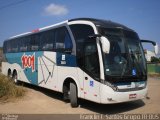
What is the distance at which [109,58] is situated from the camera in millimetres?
8219

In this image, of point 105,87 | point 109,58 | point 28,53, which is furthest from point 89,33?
point 28,53

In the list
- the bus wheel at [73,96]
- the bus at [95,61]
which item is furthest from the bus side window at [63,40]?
the bus wheel at [73,96]

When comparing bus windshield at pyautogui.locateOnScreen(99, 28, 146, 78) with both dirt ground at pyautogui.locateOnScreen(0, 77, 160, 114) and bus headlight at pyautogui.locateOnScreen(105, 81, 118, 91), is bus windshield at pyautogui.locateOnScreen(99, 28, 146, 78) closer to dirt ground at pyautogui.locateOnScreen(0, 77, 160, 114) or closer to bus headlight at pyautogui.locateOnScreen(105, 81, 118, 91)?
bus headlight at pyautogui.locateOnScreen(105, 81, 118, 91)

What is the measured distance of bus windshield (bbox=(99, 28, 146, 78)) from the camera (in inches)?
322

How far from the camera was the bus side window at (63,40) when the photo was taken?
9883 millimetres

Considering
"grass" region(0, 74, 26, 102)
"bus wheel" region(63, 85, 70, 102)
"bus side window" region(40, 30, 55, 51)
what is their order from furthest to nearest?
"bus side window" region(40, 30, 55, 51)
"grass" region(0, 74, 26, 102)
"bus wheel" region(63, 85, 70, 102)

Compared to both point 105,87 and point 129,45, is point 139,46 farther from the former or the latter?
point 105,87

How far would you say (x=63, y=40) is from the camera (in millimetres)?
10344

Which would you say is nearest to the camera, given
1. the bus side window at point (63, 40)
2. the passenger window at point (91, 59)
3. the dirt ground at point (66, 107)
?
the passenger window at point (91, 59)

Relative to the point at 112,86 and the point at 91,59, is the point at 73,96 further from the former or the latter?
the point at 112,86

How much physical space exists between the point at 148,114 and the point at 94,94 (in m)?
2.06

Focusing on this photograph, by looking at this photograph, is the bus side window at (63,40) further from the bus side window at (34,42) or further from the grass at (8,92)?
the grass at (8,92)

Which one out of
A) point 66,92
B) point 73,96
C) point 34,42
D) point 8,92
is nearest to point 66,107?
point 73,96

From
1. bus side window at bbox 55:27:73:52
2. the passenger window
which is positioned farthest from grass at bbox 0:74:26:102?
the passenger window
